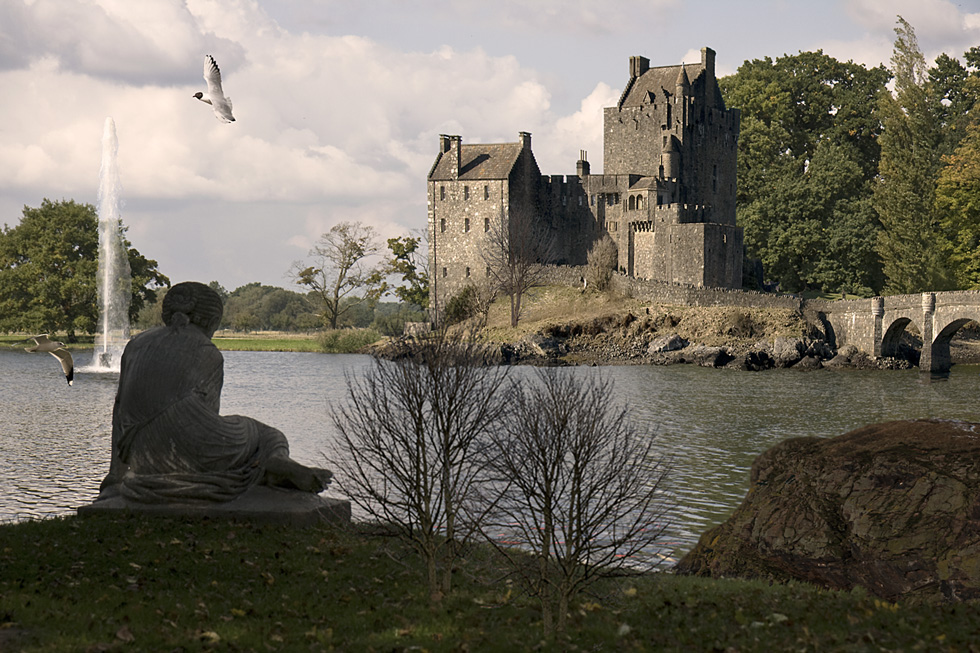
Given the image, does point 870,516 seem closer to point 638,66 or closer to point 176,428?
point 176,428

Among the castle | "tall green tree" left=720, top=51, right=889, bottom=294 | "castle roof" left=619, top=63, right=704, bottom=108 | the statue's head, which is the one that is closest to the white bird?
the statue's head

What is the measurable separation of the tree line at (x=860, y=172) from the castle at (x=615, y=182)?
440 cm

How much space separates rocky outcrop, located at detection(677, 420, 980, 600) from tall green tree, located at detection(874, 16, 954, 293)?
5154 centimetres

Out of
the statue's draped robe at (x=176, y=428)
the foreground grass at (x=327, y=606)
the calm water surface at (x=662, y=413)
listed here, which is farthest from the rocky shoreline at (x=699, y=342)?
the foreground grass at (x=327, y=606)

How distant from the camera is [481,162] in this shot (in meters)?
77.2

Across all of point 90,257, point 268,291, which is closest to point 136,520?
point 90,257

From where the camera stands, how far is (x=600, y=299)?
2739 inches

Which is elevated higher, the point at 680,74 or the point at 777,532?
the point at 680,74

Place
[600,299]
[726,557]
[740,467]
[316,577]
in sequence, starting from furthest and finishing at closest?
[600,299] < [740,467] < [726,557] < [316,577]

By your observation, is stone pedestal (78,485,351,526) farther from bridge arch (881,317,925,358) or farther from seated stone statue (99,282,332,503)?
bridge arch (881,317,925,358)

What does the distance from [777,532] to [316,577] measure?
19.4 ft

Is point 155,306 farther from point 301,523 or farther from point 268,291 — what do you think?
point 301,523

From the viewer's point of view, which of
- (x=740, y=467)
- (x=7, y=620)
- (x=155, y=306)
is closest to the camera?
(x=7, y=620)

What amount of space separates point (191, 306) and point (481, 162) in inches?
2603
